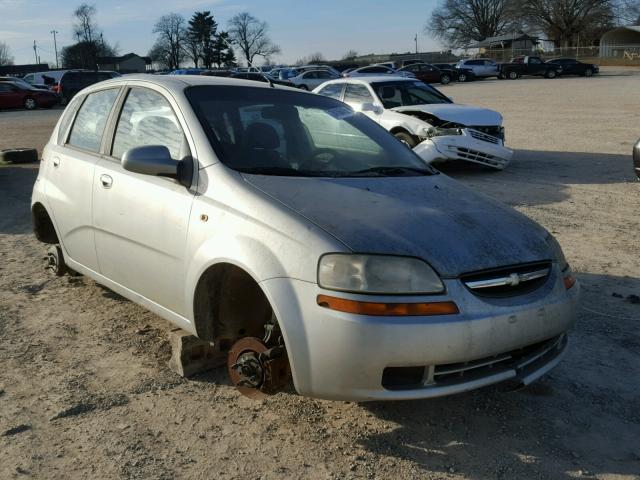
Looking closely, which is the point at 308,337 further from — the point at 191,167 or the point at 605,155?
the point at 605,155

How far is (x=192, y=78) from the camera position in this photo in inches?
168

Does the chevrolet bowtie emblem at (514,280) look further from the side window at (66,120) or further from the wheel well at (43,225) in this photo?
the wheel well at (43,225)

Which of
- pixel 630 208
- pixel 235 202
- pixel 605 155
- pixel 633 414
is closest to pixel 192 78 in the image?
pixel 235 202

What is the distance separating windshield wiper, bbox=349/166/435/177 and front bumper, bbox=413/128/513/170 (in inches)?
237

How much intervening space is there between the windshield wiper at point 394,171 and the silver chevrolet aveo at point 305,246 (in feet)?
0.06

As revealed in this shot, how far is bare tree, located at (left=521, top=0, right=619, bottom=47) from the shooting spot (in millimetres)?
82250

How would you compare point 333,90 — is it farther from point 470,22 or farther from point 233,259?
point 470,22

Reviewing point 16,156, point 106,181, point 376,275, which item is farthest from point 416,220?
point 16,156

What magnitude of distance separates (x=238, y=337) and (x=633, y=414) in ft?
6.85

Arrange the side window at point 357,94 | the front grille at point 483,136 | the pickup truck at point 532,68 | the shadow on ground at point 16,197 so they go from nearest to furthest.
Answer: the shadow on ground at point 16,197, the front grille at point 483,136, the side window at point 357,94, the pickup truck at point 532,68

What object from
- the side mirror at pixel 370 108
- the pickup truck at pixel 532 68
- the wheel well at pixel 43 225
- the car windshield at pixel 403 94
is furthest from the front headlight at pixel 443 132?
the pickup truck at pixel 532 68

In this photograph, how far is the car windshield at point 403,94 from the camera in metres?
11.7

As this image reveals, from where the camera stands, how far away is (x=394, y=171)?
3.99 meters

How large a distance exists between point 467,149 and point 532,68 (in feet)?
147
